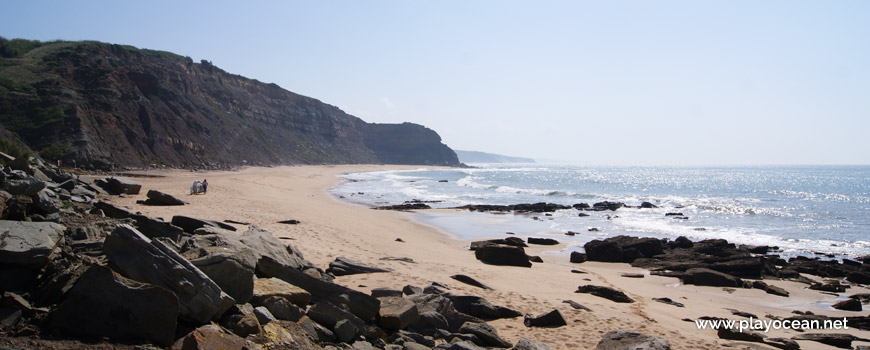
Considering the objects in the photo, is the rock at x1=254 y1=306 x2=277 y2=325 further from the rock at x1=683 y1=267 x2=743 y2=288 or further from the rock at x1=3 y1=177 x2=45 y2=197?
the rock at x1=683 y1=267 x2=743 y2=288

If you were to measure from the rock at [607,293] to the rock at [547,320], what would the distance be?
3.19 m

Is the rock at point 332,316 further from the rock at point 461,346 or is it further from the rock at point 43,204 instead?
the rock at point 43,204

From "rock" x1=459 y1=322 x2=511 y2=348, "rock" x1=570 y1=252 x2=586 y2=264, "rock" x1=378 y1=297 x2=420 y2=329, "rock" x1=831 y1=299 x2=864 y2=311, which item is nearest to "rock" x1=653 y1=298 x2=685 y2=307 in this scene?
"rock" x1=831 y1=299 x2=864 y2=311

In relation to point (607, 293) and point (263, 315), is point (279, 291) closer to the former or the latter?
point (263, 315)

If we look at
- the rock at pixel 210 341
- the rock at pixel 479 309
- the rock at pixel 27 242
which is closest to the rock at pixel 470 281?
the rock at pixel 479 309

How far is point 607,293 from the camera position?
11.1 metres

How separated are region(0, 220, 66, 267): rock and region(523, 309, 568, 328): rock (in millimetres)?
6706

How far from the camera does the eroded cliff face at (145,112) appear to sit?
136 feet

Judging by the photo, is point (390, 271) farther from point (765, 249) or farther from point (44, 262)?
point (765, 249)

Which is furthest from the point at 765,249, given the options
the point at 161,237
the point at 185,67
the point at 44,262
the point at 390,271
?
the point at 185,67

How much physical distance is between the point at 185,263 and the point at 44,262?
148 cm

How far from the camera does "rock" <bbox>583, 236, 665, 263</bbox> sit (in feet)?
57.7

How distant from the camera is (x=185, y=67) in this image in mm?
84688

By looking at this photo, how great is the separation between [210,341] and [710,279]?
46.2 feet
